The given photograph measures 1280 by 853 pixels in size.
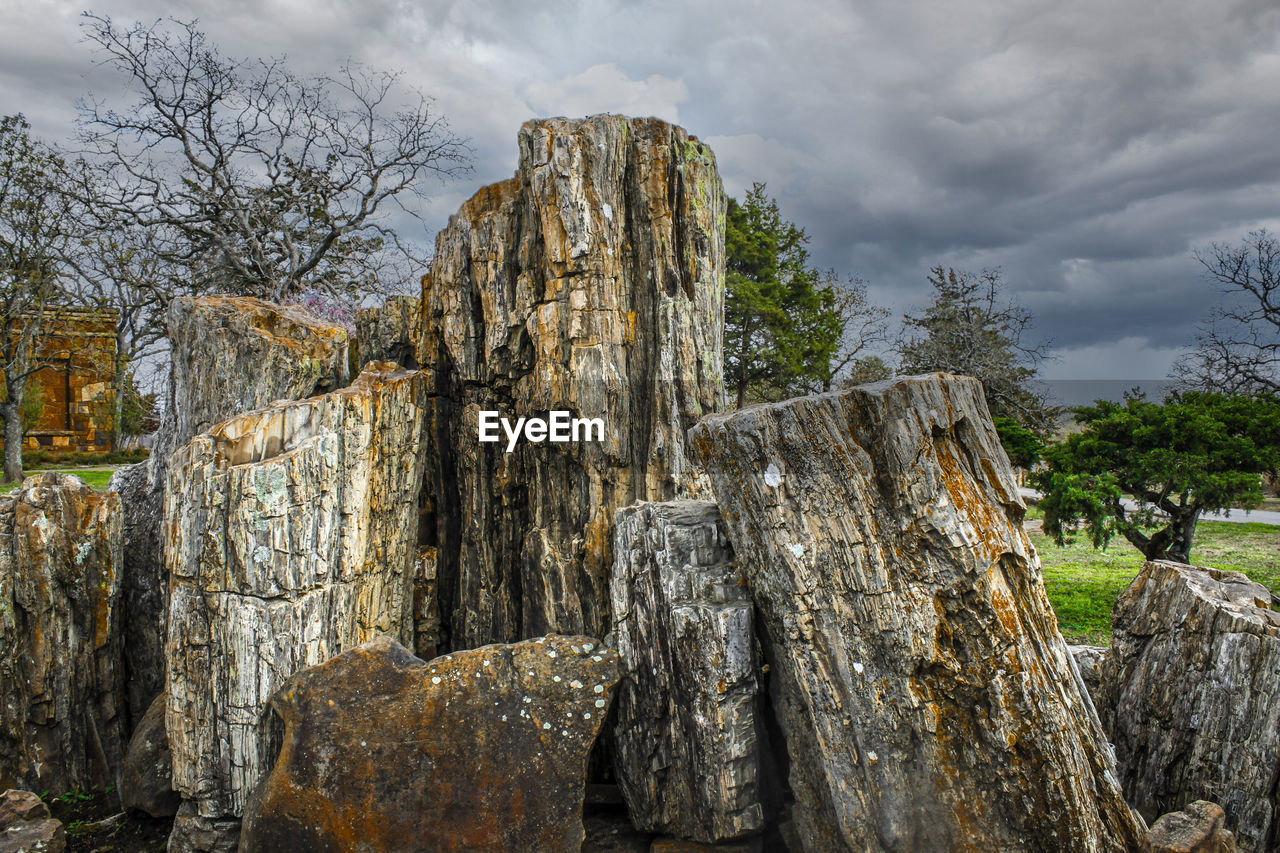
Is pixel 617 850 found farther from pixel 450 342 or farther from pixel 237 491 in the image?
pixel 450 342

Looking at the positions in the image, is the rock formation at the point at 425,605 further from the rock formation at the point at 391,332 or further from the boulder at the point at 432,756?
the rock formation at the point at 391,332

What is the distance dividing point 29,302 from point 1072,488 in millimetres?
25661

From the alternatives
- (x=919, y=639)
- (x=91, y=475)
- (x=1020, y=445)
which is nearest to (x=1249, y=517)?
(x=1020, y=445)

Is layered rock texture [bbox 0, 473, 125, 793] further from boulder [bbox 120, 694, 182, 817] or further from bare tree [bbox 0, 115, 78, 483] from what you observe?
bare tree [bbox 0, 115, 78, 483]

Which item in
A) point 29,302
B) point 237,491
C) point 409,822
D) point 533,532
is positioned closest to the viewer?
point 409,822

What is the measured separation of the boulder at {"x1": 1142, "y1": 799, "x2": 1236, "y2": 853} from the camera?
12.4ft

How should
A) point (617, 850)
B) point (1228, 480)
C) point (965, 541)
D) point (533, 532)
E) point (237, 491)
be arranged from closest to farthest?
point (965, 541) → point (617, 850) → point (237, 491) → point (533, 532) → point (1228, 480)

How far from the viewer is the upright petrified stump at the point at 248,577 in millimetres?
5016

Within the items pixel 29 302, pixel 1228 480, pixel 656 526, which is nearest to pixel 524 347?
pixel 656 526

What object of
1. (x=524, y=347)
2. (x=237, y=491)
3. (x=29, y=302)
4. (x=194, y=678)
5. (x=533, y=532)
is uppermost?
(x=29, y=302)

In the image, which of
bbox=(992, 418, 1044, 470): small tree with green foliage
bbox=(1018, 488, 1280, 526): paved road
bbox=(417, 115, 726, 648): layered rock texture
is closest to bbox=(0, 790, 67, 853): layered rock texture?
bbox=(417, 115, 726, 648): layered rock texture

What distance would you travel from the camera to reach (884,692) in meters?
4.10

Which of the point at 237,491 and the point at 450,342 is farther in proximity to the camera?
the point at 450,342

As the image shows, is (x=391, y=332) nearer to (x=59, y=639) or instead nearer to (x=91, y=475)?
(x=59, y=639)
